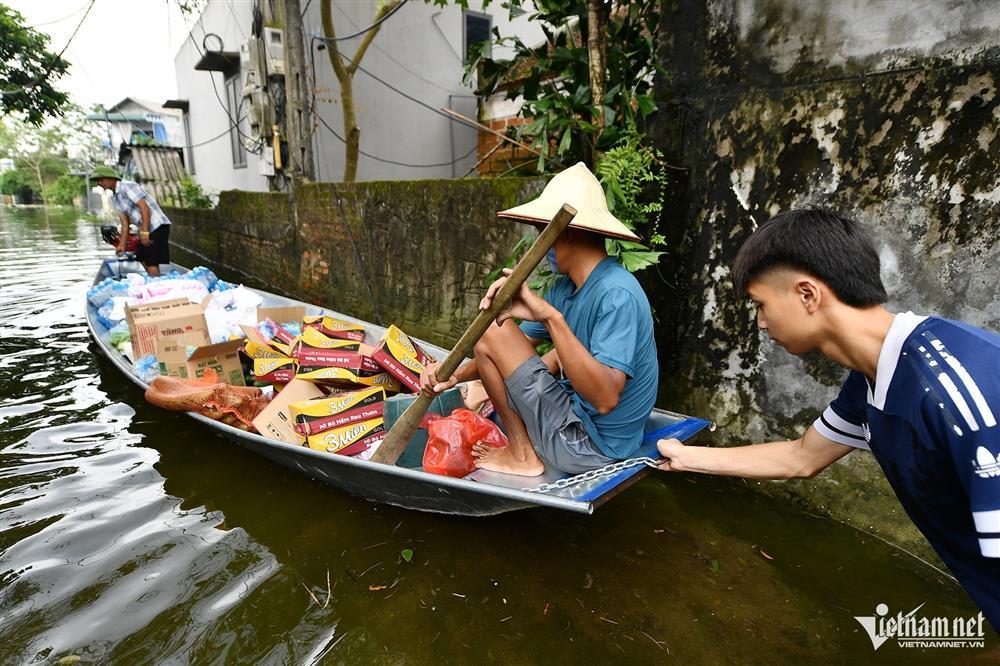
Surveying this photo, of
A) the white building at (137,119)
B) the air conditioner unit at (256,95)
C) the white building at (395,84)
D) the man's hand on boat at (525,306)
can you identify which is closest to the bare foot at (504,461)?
the man's hand on boat at (525,306)

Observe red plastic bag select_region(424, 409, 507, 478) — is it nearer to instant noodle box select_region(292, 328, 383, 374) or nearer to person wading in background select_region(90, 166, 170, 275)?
instant noodle box select_region(292, 328, 383, 374)

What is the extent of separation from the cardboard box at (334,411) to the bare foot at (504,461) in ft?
2.19

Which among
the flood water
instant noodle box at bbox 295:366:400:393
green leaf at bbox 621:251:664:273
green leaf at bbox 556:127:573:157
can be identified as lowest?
the flood water

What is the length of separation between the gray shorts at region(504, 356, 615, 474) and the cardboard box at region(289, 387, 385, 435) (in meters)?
0.97

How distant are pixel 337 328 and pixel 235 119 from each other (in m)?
10.4

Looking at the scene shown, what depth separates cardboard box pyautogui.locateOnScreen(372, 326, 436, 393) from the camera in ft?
10.2

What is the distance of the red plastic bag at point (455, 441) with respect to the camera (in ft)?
7.93

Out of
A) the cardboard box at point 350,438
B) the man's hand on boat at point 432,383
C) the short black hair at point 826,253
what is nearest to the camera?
the short black hair at point 826,253

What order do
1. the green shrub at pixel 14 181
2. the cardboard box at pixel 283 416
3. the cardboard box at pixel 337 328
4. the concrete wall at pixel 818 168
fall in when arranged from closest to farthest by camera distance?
the concrete wall at pixel 818 168
the cardboard box at pixel 283 416
the cardboard box at pixel 337 328
the green shrub at pixel 14 181

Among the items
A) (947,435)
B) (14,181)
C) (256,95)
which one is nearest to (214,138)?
(256,95)

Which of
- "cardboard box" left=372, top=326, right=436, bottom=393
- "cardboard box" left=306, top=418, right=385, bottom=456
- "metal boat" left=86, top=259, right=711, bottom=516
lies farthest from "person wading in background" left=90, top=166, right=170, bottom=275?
"cardboard box" left=306, top=418, right=385, bottom=456

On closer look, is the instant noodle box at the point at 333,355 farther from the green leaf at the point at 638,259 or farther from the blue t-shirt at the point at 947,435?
the blue t-shirt at the point at 947,435

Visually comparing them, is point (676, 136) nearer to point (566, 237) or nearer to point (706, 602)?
point (566, 237)

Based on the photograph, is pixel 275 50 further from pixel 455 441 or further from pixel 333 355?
pixel 455 441
